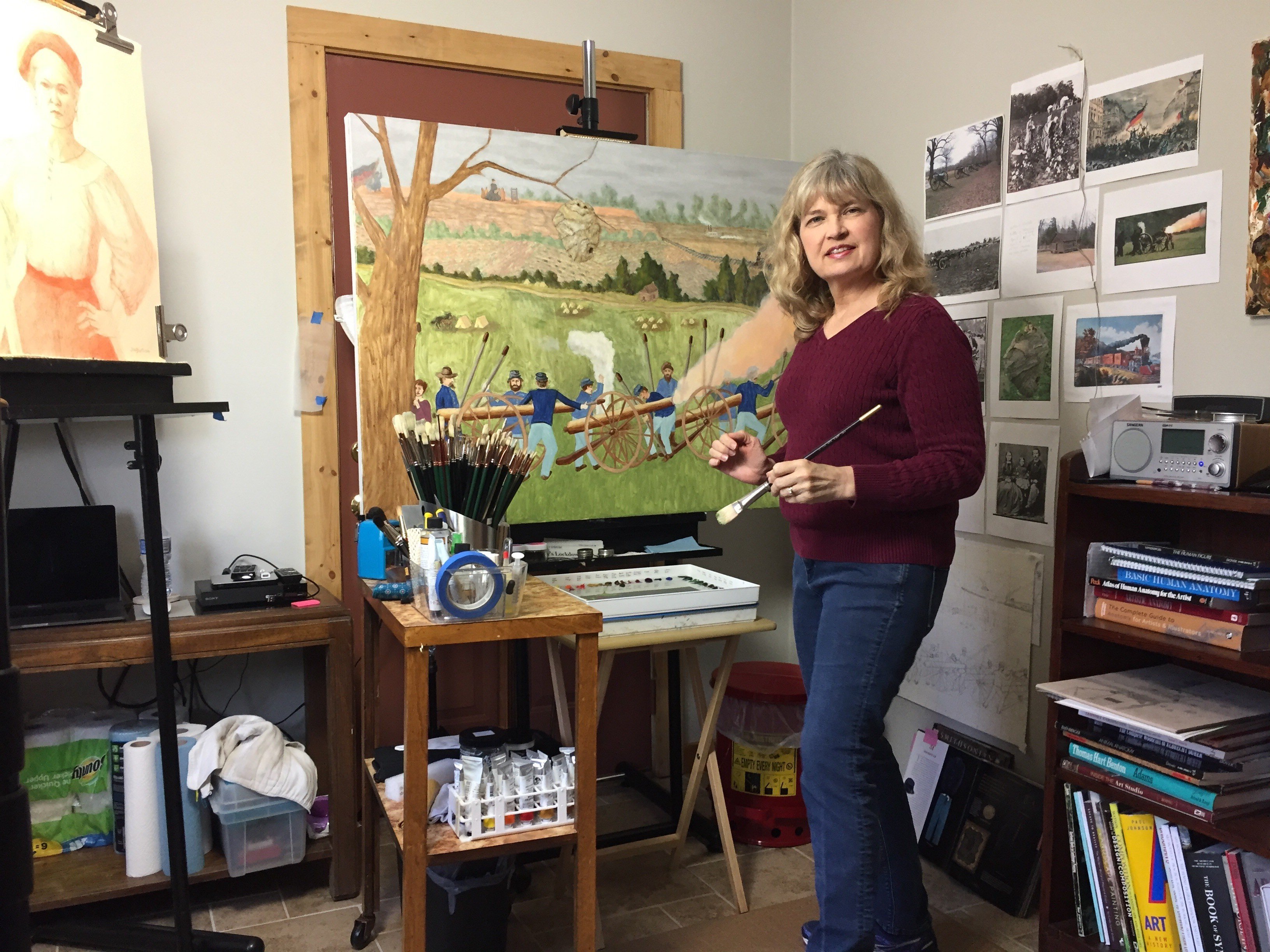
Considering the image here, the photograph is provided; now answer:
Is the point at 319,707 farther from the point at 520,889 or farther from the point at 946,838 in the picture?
the point at 946,838

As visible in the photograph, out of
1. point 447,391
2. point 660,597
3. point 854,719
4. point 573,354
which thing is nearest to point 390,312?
point 447,391

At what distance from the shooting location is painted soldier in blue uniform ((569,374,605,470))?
7.72ft

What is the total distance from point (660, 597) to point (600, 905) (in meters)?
0.76

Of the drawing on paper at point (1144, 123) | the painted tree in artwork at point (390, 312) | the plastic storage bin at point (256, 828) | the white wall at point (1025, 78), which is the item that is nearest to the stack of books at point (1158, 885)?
the white wall at point (1025, 78)

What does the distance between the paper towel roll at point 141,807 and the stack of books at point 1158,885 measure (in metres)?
1.94

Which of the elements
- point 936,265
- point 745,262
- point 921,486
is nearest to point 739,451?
point 921,486

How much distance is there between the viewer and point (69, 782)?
2174 millimetres

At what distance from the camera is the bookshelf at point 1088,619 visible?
6.01 feet

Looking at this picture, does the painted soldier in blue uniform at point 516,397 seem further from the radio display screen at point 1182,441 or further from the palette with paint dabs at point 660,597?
the radio display screen at point 1182,441

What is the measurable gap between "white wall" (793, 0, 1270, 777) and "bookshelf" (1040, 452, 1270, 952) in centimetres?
27

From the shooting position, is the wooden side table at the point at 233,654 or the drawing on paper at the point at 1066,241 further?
the drawing on paper at the point at 1066,241

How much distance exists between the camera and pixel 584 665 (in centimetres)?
169

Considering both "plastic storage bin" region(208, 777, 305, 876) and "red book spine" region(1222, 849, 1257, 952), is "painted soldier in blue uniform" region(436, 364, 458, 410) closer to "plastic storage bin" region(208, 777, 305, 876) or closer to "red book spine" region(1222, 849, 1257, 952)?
"plastic storage bin" region(208, 777, 305, 876)

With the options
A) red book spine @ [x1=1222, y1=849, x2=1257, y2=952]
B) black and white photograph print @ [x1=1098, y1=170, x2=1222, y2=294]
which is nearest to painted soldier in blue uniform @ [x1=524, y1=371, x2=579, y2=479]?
black and white photograph print @ [x1=1098, y1=170, x2=1222, y2=294]
